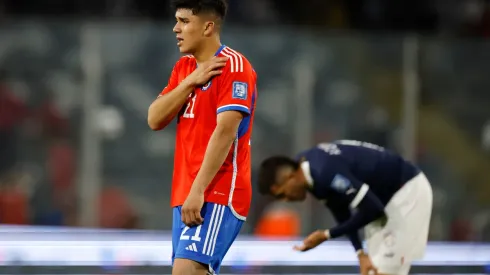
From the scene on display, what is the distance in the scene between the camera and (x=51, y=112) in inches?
350

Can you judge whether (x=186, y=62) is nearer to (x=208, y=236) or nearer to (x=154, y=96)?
(x=208, y=236)

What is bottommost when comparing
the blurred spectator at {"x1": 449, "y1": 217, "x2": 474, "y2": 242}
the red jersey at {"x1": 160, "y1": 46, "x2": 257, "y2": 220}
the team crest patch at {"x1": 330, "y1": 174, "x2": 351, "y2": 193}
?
the blurred spectator at {"x1": 449, "y1": 217, "x2": 474, "y2": 242}

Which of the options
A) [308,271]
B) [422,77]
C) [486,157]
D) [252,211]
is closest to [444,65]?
[422,77]

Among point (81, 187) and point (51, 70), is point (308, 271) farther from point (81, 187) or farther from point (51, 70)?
point (51, 70)

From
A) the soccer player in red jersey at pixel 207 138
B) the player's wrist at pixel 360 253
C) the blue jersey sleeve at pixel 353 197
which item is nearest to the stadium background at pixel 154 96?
the player's wrist at pixel 360 253

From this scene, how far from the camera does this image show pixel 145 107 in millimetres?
9055

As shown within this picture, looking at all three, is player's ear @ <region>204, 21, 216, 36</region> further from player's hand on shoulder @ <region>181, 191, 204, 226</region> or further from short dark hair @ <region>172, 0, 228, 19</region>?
player's hand on shoulder @ <region>181, 191, 204, 226</region>

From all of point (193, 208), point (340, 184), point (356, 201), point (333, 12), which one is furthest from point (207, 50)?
point (333, 12)

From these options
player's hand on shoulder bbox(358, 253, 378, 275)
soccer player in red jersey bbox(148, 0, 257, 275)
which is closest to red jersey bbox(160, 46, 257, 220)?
soccer player in red jersey bbox(148, 0, 257, 275)

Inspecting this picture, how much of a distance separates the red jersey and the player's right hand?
2cm

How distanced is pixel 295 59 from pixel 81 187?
233 centimetres

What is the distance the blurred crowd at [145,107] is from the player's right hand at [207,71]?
16.4ft

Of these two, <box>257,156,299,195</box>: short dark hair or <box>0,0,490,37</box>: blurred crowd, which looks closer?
<box>257,156,299,195</box>: short dark hair

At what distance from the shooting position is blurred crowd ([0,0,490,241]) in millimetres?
8797
